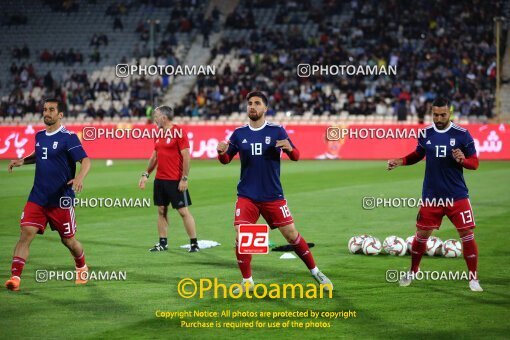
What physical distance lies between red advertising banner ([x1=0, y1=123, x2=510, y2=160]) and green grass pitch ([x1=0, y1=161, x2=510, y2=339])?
533 inches

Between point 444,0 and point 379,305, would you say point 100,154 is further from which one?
point 379,305

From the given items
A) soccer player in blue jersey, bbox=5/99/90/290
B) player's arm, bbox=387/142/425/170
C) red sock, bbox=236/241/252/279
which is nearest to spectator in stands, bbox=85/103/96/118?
soccer player in blue jersey, bbox=5/99/90/290

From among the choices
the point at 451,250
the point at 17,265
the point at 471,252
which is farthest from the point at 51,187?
the point at 451,250

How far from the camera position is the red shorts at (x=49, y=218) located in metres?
11.6

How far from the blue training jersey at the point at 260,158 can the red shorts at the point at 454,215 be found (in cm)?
190

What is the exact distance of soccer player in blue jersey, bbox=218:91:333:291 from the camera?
11352 mm

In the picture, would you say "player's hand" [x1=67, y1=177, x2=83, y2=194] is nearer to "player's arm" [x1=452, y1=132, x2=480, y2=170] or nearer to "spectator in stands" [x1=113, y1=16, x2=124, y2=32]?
"player's arm" [x1=452, y1=132, x2=480, y2=170]

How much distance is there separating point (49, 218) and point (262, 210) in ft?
8.96

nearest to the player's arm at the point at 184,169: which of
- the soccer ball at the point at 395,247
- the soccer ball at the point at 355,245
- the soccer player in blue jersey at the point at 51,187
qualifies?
the soccer ball at the point at 355,245

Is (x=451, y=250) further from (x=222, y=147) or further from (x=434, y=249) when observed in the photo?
(x=222, y=147)

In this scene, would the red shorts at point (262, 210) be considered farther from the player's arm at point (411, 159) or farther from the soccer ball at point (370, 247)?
the soccer ball at point (370, 247)

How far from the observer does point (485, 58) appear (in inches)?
1884

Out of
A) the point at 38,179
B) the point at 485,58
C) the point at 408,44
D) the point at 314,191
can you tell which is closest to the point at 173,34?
the point at 408,44

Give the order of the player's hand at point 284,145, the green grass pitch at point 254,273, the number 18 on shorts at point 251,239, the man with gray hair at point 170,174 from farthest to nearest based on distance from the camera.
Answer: the man with gray hair at point 170,174, the number 18 on shorts at point 251,239, the player's hand at point 284,145, the green grass pitch at point 254,273
